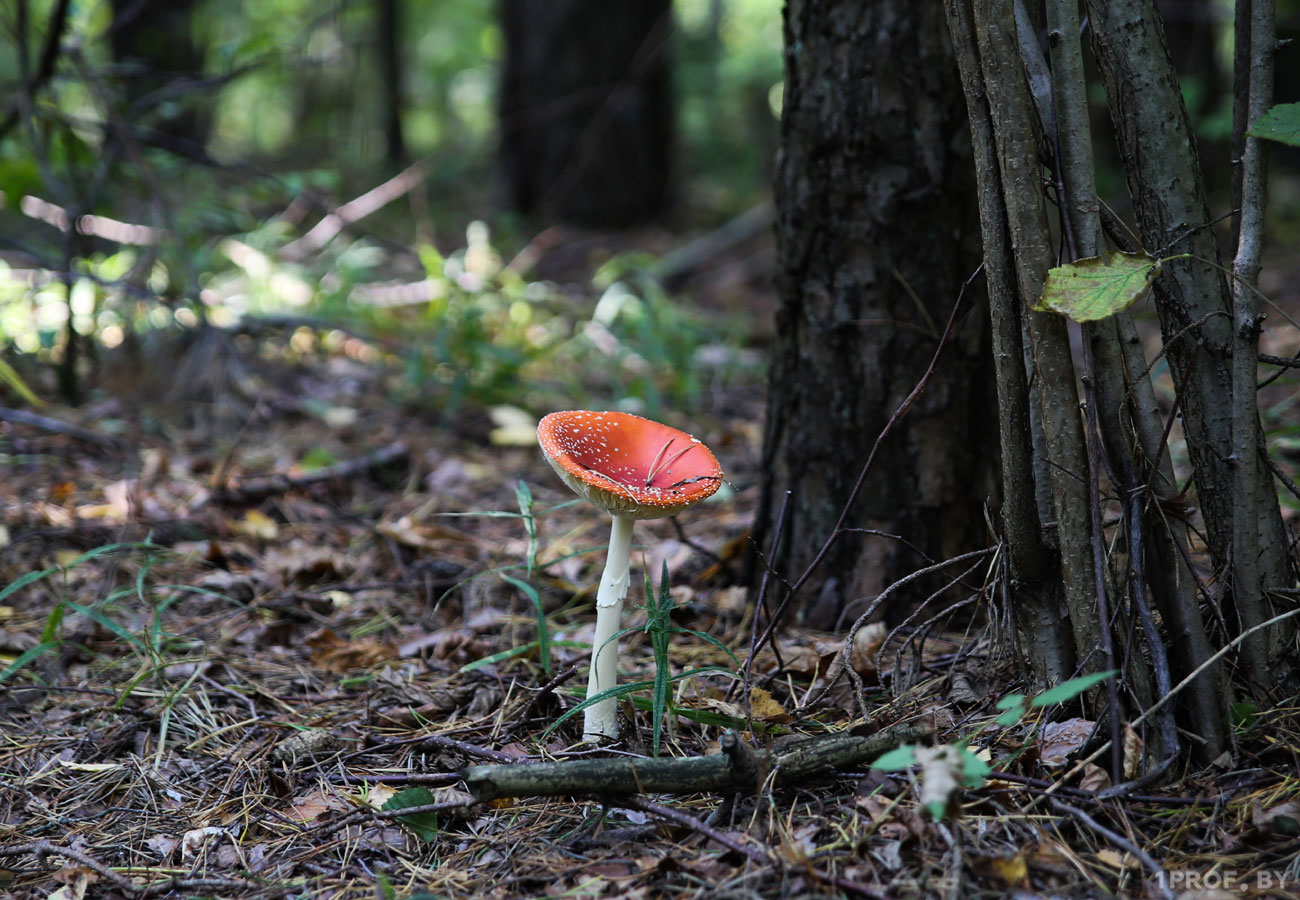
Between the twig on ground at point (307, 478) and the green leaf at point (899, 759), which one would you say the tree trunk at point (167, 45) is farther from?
the green leaf at point (899, 759)

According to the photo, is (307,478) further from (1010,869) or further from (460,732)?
(1010,869)

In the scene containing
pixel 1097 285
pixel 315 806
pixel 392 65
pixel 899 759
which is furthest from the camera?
pixel 392 65

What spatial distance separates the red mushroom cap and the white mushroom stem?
100 mm

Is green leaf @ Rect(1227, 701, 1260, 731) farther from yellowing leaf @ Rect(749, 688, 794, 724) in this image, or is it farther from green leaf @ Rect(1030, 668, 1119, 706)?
yellowing leaf @ Rect(749, 688, 794, 724)

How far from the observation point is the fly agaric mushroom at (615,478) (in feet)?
5.80

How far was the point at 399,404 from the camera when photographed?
4.47 meters

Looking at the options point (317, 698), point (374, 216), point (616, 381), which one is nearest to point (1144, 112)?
point (317, 698)

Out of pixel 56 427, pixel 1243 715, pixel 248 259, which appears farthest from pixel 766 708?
pixel 248 259

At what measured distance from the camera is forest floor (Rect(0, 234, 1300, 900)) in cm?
153

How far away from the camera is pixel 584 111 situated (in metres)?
7.48

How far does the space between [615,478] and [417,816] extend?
752mm

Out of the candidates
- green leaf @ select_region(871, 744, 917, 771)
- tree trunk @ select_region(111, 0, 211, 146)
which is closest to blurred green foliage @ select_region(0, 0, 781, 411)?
tree trunk @ select_region(111, 0, 211, 146)

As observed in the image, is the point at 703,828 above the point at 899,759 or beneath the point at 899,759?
beneath

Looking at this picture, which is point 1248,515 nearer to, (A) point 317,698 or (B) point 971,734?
(B) point 971,734
